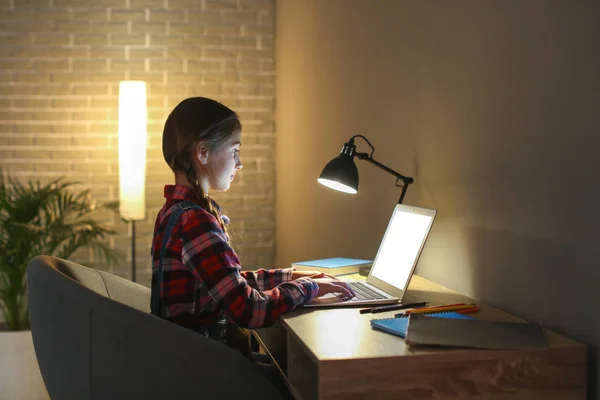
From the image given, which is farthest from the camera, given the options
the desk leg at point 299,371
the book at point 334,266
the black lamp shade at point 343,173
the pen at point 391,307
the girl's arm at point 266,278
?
the book at point 334,266

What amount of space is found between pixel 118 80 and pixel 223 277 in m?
3.03

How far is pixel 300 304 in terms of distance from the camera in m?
1.69

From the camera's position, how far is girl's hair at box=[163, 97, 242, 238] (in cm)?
175

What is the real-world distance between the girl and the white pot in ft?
5.13

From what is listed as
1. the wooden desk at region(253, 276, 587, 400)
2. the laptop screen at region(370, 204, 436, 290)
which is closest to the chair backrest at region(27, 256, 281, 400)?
the wooden desk at region(253, 276, 587, 400)

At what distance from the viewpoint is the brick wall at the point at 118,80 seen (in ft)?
14.0

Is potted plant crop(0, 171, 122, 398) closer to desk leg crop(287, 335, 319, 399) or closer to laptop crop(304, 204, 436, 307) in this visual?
laptop crop(304, 204, 436, 307)

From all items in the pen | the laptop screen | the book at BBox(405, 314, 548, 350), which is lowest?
the pen

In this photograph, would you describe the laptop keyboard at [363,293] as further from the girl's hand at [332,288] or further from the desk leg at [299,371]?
the desk leg at [299,371]

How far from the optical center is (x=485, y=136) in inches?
71.7

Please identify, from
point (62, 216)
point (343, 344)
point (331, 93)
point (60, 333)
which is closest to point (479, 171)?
point (343, 344)

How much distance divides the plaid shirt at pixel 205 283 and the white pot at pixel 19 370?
1.57 metres

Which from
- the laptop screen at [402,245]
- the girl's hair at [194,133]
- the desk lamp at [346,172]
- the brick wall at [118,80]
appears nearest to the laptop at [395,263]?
the laptop screen at [402,245]

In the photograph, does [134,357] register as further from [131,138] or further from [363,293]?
[131,138]
